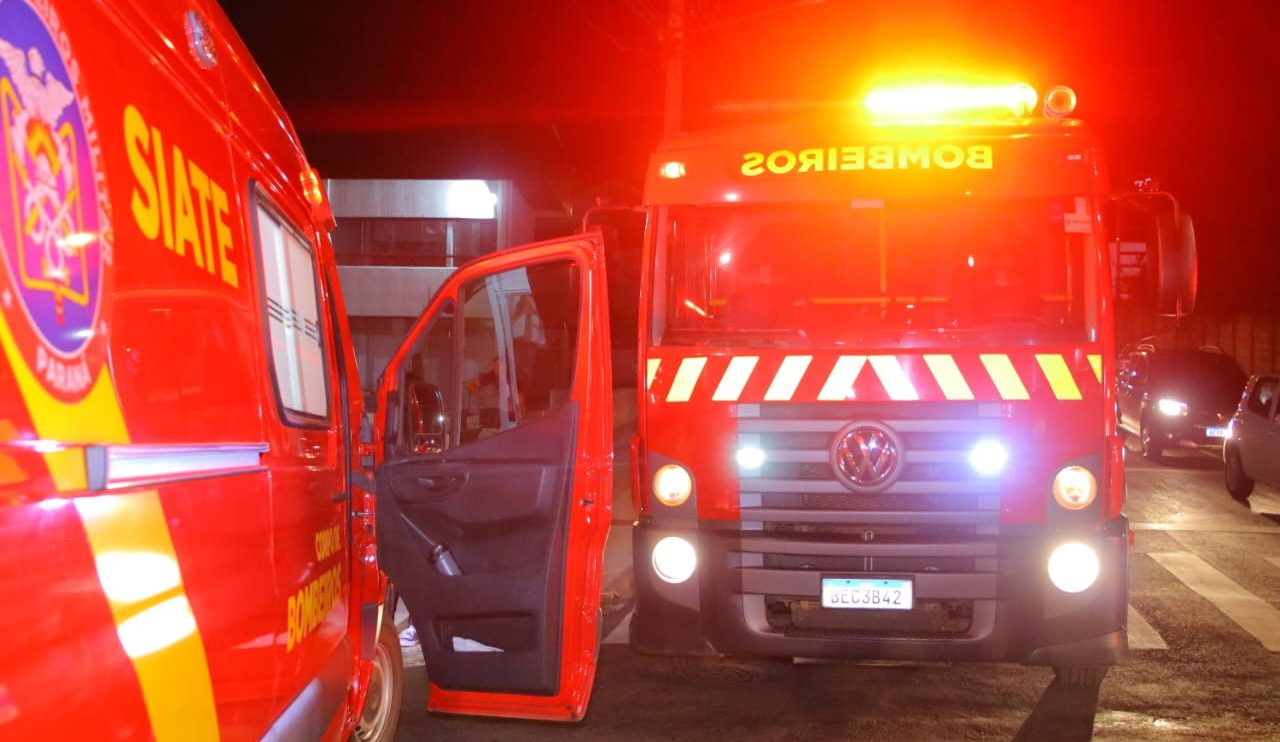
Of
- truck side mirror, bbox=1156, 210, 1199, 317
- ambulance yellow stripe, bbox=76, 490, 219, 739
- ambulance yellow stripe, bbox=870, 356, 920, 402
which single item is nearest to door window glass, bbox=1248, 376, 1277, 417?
truck side mirror, bbox=1156, 210, 1199, 317

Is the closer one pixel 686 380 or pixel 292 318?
pixel 292 318

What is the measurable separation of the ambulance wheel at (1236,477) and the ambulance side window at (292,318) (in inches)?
498

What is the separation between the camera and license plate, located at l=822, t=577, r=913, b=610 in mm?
5426

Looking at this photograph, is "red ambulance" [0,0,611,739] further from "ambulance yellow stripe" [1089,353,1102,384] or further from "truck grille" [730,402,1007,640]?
"ambulance yellow stripe" [1089,353,1102,384]

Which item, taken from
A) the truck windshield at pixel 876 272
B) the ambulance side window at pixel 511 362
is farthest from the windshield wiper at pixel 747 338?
the ambulance side window at pixel 511 362

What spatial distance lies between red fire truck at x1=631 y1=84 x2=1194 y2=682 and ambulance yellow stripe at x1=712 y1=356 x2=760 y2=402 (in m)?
0.01

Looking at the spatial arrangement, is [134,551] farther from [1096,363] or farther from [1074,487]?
[1096,363]

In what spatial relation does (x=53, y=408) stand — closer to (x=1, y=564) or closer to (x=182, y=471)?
(x=1, y=564)

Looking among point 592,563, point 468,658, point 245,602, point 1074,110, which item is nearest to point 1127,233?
point 1074,110

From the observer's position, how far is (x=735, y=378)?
5.59 metres

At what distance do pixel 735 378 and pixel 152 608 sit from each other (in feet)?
12.4

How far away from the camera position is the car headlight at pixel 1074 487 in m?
5.35

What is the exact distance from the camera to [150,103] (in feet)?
7.43

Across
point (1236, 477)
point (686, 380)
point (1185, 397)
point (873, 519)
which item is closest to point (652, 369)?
point (686, 380)
